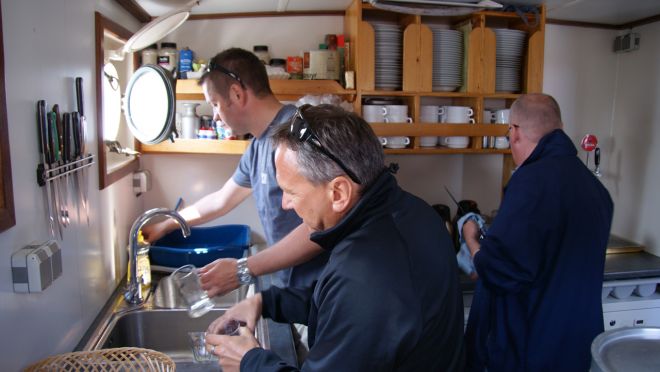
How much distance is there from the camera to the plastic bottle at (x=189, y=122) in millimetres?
2180

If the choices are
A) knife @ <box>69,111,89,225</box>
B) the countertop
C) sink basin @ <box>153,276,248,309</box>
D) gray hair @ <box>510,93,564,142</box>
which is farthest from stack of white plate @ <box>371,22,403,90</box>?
knife @ <box>69,111,89,225</box>

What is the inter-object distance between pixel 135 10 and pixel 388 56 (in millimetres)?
1050

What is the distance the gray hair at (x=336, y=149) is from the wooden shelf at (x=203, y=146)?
1.25 meters

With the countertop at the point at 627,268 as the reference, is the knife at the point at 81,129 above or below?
above

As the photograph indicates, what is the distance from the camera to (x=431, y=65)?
7.16 ft

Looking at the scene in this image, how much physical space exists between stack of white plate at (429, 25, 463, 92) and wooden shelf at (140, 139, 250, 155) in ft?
2.96

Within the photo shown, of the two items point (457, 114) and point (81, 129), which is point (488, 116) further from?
point (81, 129)

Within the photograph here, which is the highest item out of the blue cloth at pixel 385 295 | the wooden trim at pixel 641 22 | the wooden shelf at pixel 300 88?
the wooden trim at pixel 641 22

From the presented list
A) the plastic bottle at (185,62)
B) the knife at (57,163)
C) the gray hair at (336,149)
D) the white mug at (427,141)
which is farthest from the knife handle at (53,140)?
the white mug at (427,141)

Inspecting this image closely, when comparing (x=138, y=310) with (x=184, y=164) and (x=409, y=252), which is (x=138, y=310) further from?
(x=409, y=252)

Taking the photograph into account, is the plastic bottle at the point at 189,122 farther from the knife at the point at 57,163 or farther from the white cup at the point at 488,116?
the white cup at the point at 488,116

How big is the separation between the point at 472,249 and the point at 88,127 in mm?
1370

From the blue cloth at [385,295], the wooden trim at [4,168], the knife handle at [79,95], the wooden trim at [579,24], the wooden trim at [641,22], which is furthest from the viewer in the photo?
the wooden trim at [579,24]

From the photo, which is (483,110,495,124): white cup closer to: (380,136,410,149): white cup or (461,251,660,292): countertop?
(380,136,410,149): white cup
